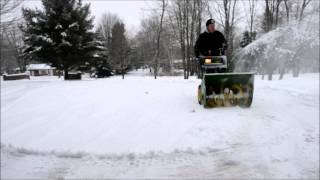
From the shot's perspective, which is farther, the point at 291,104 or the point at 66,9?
the point at 66,9

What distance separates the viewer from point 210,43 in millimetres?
7234

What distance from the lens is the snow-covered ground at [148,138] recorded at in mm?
3967

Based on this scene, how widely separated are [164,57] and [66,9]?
28934 mm

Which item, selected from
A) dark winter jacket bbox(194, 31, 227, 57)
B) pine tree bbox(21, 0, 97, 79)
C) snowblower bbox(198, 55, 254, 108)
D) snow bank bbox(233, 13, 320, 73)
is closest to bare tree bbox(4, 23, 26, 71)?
pine tree bbox(21, 0, 97, 79)

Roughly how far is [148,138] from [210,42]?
3.31 m

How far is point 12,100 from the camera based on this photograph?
20.1 feet

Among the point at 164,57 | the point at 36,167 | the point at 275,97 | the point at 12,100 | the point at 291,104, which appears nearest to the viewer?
the point at 36,167

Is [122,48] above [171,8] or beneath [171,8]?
beneath

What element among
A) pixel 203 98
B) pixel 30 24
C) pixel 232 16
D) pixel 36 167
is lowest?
pixel 36 167

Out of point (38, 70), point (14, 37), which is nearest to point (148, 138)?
point (14, 37)

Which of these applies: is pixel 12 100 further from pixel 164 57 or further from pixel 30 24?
pixel 164 57

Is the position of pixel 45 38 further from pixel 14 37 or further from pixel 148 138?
pixel 148 138

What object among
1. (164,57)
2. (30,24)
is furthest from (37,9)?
(164,57)

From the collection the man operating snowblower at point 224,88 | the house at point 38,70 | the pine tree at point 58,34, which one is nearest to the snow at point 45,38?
the pine tree at point 58,34
